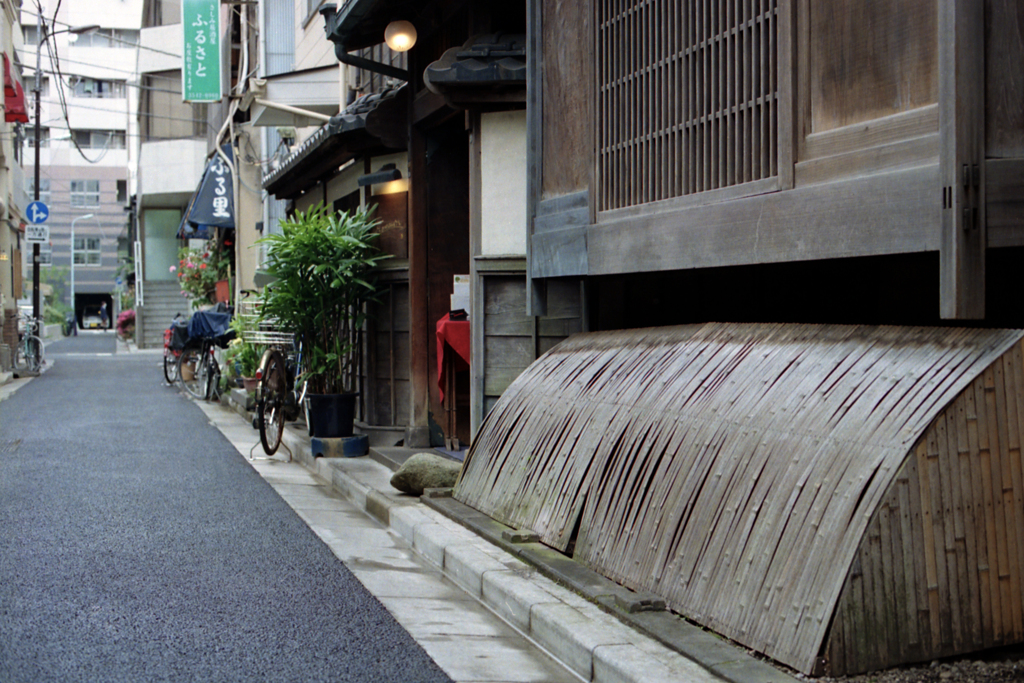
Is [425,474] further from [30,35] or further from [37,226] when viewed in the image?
[30,35]

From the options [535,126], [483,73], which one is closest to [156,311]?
[483,73]

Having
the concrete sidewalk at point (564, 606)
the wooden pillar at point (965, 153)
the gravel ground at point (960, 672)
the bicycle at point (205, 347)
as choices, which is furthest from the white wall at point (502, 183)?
the bicycle at point (205, 347)

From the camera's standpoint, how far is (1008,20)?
419 centimetres

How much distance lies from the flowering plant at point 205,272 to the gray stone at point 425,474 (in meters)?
24.4

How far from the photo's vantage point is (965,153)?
Answer: 4156 millimetres

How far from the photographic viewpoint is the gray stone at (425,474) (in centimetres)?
898

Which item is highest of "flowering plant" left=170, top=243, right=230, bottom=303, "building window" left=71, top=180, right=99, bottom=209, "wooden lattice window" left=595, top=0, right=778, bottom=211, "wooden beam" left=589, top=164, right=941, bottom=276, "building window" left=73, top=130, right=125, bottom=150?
"building window" left=73, top=130, right=125, bottom=150

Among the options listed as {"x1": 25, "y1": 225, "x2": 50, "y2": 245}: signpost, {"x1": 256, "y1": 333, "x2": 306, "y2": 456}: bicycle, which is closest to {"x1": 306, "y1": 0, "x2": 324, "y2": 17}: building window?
{"x1": 256, "y1": 333, "x2": 306, "y2": 456}: bicycle

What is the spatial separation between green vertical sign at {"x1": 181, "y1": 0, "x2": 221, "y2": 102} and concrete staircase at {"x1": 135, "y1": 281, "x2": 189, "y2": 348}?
25.2 meters

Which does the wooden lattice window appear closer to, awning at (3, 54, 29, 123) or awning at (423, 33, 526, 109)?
awning at (423, 33, 526, 109)

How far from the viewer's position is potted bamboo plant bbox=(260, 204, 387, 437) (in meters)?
11.9

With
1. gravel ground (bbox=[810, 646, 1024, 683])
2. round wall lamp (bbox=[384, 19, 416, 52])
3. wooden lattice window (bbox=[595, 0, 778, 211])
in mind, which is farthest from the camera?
round wall lamp (bbox=[384, 19, 416, 52])

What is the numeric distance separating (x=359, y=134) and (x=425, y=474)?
5515mm

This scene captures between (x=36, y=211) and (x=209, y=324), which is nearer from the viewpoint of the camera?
Answer: (x=209, y=324)
